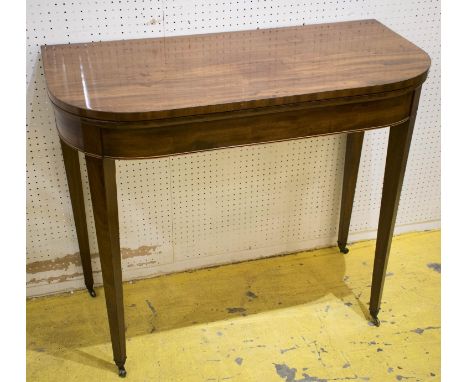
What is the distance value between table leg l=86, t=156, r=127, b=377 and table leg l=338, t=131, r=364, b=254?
100 cm

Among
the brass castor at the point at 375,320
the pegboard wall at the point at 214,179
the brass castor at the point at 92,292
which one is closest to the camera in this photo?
the pegboard wall at the point at 214,179

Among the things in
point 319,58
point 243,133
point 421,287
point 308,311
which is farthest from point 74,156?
point 421,287

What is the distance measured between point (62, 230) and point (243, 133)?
93 centimetres

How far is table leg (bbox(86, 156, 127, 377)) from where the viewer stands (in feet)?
5.33

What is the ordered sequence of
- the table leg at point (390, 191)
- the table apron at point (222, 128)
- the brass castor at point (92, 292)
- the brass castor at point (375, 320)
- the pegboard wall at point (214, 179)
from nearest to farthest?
the table apron at point (222, 128)
the table leg at point (390, 191)
the pegboard wall at point (214, 179)
the brass castor at point (375, 320)
the brass castor at point (92, 292)

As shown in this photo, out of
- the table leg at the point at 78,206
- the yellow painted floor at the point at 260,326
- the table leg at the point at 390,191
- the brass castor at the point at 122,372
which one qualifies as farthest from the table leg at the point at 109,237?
the table leg at the point at 390,191

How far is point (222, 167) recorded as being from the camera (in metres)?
2.26

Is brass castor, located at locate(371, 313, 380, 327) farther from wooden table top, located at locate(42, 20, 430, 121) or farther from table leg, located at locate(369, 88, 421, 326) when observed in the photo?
wooden table top, located at locate(42, 20, 430, 121)

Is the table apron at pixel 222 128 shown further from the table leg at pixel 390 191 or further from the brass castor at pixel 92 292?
the brass castor at pixel 92 292

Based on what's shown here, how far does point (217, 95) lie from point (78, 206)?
80 cm

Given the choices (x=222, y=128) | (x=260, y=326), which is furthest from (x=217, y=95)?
(x=260, y=326)

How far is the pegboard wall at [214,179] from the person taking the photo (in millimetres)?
1953

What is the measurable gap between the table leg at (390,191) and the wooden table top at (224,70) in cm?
17

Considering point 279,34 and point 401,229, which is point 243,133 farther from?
point 401,229
